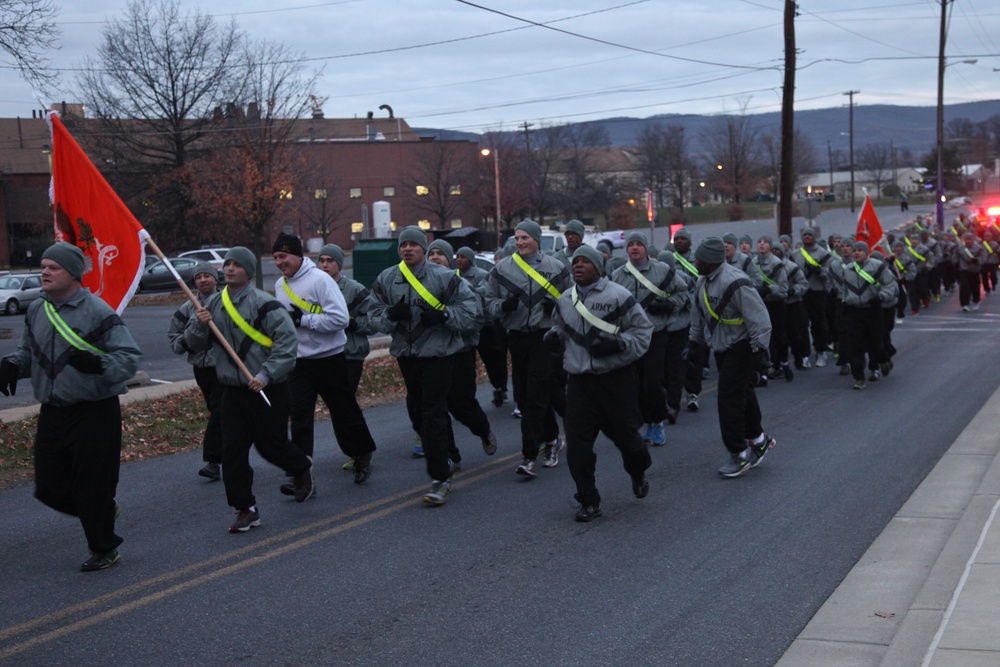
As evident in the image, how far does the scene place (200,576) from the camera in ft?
22.6

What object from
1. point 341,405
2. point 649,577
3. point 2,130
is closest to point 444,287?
point 341,405

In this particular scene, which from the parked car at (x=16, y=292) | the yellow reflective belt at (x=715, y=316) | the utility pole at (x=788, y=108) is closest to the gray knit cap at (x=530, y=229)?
the yellow reflective belt at (x=715, y=316)

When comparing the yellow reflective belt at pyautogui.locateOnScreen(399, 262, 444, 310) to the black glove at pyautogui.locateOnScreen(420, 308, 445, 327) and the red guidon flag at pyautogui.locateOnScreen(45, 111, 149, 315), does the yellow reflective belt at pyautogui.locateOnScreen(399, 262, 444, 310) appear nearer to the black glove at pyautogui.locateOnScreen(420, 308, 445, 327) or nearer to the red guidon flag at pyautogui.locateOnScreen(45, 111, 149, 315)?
the black glove at pyautogui.locateOnScreen(420, 308, 445, 327)

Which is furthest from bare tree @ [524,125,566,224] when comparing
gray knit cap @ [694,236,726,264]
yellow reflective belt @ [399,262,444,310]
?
yellow reflective belt @ [399,262,444,310]

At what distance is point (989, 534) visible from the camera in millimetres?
7305

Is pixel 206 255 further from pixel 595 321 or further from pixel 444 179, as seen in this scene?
pixel 595 321

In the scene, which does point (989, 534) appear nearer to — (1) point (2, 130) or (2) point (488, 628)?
(2) point (488, 628)

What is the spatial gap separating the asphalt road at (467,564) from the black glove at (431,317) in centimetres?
138

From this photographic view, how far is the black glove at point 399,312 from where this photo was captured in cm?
886

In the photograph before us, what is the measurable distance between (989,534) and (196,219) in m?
44.8

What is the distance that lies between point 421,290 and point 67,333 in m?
2.98

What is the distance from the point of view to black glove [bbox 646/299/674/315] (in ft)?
38.5

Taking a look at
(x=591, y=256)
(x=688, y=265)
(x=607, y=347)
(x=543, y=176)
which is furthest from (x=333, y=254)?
(x=543, y=176)

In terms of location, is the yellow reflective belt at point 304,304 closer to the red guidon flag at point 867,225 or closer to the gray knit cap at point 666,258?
the gray knit cap at point 666,258
